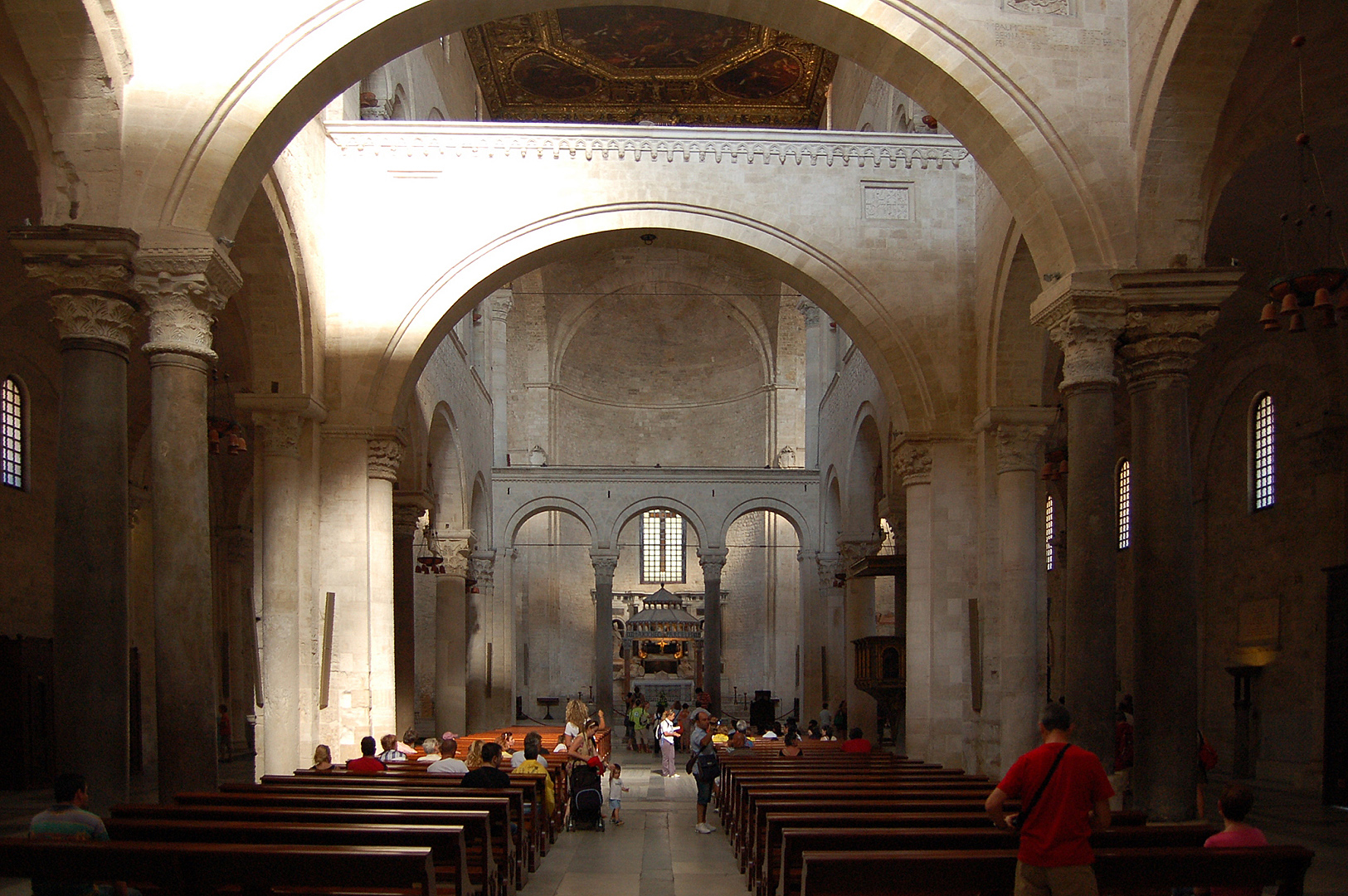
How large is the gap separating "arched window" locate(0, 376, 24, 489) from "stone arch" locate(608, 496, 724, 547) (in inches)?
659

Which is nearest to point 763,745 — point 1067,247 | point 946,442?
point 946,442

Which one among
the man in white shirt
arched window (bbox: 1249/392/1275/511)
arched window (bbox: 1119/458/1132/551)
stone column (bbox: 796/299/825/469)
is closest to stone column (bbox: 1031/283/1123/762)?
the man in white shirt

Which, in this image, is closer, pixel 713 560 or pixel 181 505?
pixel 181 505

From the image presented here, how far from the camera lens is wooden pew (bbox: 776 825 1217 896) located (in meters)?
7.12

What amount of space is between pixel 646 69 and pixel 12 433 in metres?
16.3

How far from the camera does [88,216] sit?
1023 centimetres

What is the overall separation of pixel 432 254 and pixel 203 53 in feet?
24.7

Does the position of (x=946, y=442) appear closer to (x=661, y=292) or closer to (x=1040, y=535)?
(x=1040, y=535)

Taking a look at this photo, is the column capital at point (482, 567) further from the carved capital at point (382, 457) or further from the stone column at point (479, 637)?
the carved capital at point (382, 457)

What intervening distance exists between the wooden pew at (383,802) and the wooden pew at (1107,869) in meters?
3.37

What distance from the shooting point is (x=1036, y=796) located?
6.18m

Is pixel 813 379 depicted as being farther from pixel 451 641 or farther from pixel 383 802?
→ pixel 383 802

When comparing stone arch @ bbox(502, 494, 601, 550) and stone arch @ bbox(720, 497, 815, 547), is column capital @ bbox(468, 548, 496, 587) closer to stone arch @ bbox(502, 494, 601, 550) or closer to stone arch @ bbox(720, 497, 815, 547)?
stone arch @ bbox(502, 494, 601, 550)

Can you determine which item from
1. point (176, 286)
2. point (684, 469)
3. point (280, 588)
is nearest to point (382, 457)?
point (280, 588)
